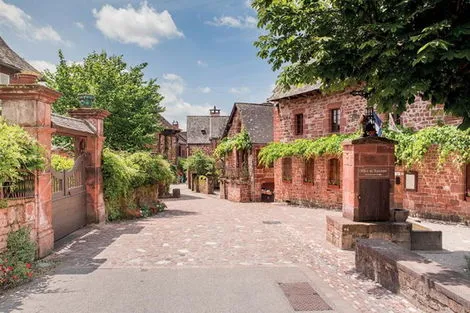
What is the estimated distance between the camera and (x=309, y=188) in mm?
19719

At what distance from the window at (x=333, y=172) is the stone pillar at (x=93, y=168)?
11.9 m

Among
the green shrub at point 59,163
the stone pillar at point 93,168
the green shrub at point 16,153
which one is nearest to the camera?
the green shrub at point 16,153

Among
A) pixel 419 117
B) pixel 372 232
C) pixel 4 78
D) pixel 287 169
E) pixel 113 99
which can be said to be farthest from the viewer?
pixel 287 169

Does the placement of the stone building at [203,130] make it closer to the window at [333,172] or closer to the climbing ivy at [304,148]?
the climbing ivy at [304,148]

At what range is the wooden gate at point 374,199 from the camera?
8.68 metres

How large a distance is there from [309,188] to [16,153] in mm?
16140

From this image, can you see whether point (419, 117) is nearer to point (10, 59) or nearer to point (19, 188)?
point (19, 188)

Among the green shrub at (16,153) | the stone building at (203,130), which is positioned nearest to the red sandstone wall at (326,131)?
the green shrub at (16,153)

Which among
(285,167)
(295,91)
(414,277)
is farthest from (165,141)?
(414,277)

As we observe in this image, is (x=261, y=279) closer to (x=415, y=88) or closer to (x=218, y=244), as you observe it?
(x=218, y=244)

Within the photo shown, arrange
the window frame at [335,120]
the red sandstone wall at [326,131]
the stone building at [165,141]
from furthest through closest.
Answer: the stone building at [165,141]
the window frame at [335,120]
the red sandstone wall at [326,131]

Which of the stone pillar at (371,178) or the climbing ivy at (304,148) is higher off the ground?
the climbing ivy at (304,148)

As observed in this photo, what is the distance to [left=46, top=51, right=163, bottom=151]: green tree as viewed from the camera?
59.3 ft

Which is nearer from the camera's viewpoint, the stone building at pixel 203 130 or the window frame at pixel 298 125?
the window frame at pixel 298 125
